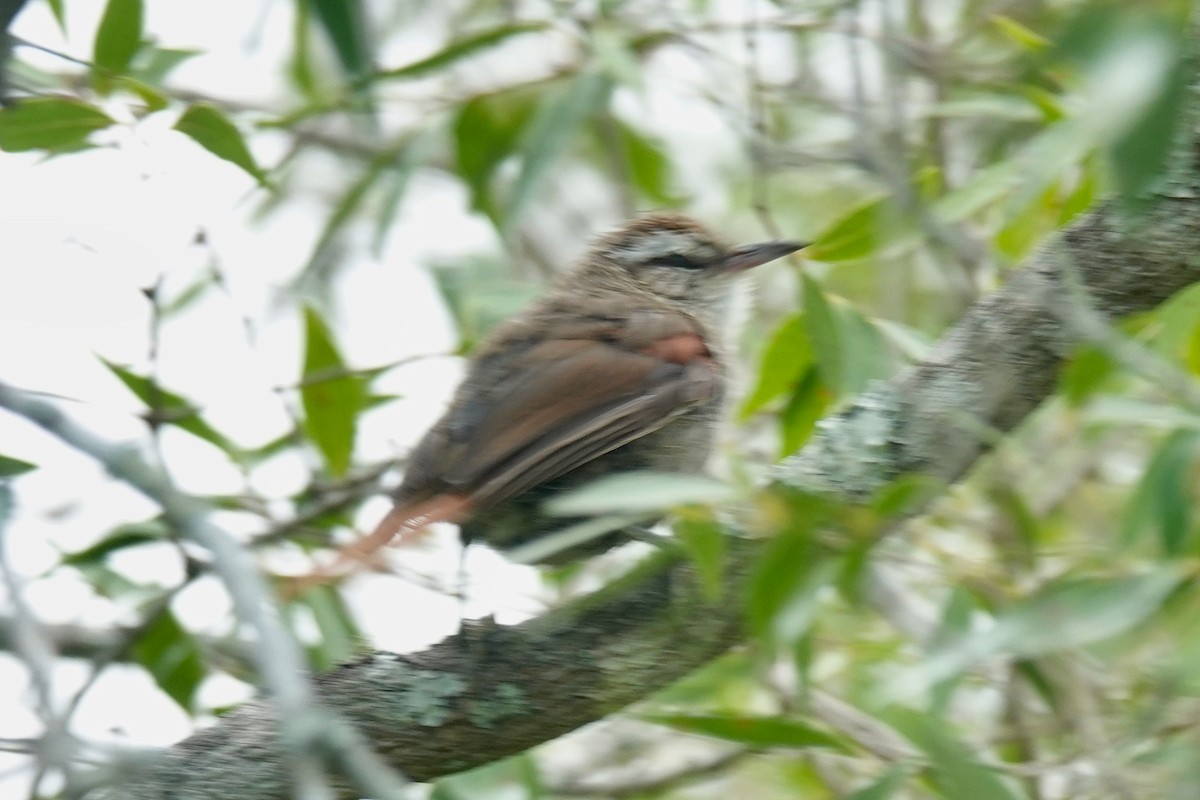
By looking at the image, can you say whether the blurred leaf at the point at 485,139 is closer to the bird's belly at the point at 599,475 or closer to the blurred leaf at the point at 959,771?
the bird's belly at the point at 599,475

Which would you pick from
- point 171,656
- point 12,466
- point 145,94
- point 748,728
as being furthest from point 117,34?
point 748,728

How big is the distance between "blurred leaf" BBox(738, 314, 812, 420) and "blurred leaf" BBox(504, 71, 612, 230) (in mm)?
862

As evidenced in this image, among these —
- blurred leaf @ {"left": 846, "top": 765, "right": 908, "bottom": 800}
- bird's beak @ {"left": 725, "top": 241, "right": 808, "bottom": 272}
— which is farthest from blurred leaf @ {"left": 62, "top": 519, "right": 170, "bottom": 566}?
blurred leaf @ {"left": 846, "top": 765, "right": 908, "bottom": 800}

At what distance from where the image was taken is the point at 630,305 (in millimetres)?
4016

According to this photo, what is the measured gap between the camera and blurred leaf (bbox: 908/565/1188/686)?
2.39 m

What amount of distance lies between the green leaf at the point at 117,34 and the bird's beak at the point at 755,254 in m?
1.84

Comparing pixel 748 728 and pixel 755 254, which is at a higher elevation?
pixel 755 254

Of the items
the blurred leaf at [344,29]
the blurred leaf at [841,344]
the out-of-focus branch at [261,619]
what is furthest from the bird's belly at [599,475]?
the blurred leaf at [344,29]

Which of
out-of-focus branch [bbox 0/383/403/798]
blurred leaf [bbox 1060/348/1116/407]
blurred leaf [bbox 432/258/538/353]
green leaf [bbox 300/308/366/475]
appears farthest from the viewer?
blurred leaf [bbox 432/258/538/353]

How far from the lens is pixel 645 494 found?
2191 mm

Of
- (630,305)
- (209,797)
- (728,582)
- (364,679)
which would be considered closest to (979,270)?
(630,305)

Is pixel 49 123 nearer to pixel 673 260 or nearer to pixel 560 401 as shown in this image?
pixel 560 401

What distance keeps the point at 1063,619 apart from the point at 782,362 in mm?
1367

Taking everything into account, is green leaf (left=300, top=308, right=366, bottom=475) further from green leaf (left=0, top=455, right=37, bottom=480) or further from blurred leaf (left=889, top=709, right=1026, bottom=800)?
blurred leaf (left=889, top=709, right=1026, bottom=800)
